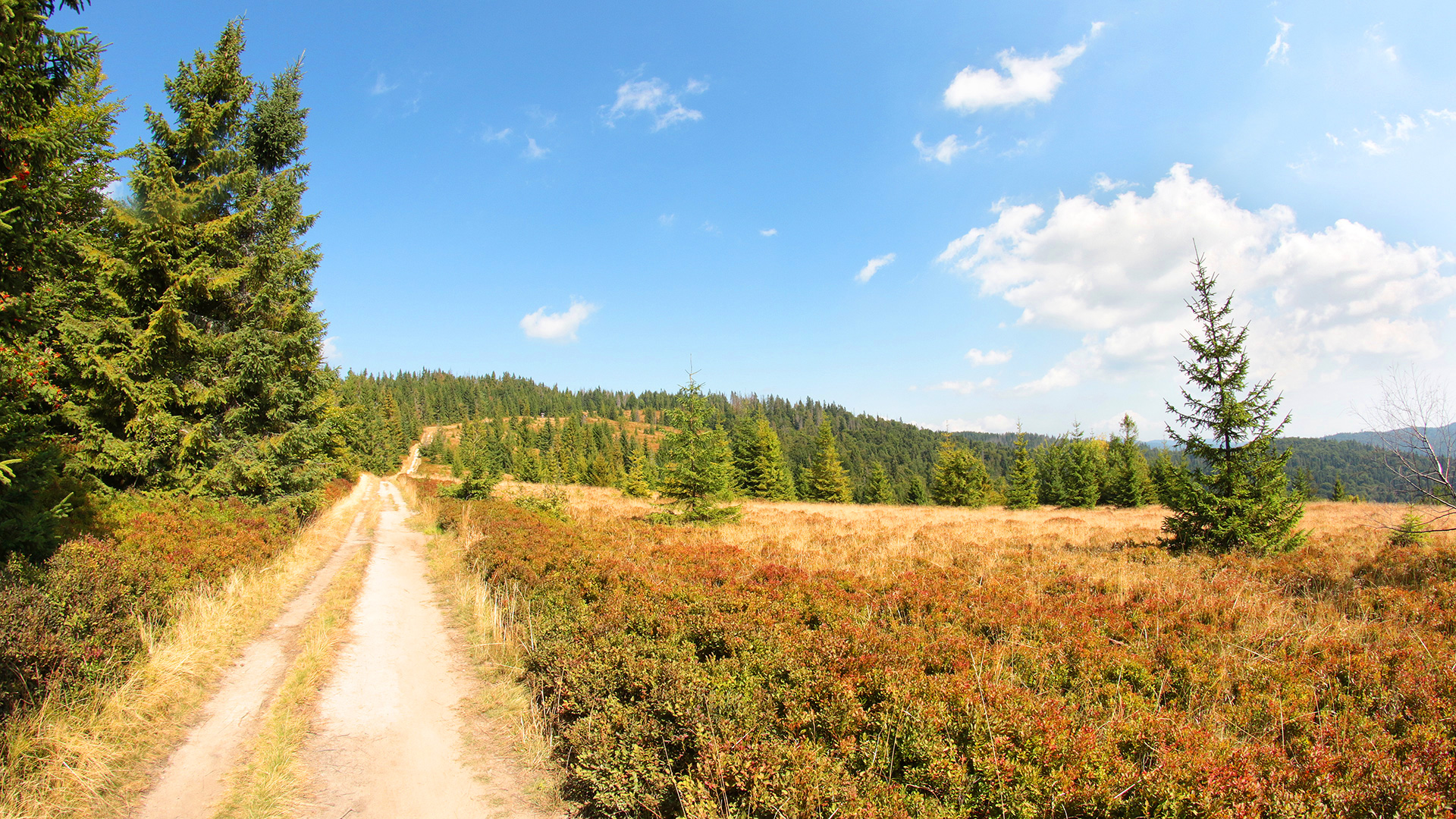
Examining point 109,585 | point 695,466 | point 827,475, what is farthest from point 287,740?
point 827,475

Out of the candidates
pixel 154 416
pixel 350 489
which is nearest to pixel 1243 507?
pixel 154 416

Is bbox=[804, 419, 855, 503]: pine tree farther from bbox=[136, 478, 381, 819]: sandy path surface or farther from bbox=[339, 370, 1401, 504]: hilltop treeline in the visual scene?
bbox=[136, 478, 381, 819]: sandy path surface

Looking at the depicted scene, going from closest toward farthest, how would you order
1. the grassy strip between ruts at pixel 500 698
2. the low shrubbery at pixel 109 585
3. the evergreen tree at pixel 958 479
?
the low shrubbery at pixel 109 585 → the grassy strip between ruts at pixel 500 698 → the evergreen tree at pixel 958 479

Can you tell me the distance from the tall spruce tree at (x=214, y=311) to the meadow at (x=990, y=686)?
8.98m

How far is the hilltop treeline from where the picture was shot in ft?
198

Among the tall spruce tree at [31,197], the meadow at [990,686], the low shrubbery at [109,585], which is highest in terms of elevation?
the tall spruce tree at [31,197]

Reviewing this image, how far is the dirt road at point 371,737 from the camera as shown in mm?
4492

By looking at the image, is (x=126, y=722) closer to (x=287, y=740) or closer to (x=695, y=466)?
(x=287, y=740)

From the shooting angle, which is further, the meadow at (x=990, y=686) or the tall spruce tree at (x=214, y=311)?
the tall spruce tree at (x=214, y=311)

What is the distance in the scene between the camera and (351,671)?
7.12 metres

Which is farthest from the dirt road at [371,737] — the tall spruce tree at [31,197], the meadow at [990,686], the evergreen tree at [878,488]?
the evergreen tree at [878,488]

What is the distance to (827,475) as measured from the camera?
156ft

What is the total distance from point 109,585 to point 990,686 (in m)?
9.97

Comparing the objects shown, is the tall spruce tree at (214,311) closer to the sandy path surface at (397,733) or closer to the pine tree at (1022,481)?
the sandy path surface at (397,733)
